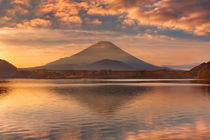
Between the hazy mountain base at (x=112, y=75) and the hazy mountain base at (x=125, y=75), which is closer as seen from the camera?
the hazy mountain base at (x=125, y=75)

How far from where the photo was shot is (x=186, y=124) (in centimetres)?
1716

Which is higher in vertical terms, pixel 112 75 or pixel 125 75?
pixel 112 75

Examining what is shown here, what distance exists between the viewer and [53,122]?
18.1 metres

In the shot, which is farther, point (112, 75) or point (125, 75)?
point (112, 75)

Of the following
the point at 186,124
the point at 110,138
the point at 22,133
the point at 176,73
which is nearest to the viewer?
the point at 110,138

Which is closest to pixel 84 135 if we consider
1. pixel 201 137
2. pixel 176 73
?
pixel 201 137

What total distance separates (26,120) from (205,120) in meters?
12.1

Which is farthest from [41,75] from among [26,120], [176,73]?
[26,120]

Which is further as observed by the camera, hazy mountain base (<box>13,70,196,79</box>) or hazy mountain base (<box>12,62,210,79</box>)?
hazy mountain base (<box>13,70,196,79</box>)

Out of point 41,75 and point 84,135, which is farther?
point 41,75

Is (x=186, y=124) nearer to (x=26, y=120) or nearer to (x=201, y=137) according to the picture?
(x=201, y=137)

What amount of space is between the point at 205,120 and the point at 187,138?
235 inches

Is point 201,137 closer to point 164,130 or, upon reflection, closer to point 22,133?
point 164,130

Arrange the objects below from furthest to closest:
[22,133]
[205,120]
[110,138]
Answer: [205,120]
[22,133]
[110,138]
